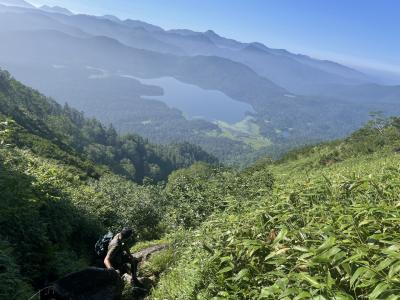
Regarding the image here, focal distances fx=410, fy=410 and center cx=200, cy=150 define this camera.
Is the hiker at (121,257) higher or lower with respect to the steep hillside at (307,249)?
lower

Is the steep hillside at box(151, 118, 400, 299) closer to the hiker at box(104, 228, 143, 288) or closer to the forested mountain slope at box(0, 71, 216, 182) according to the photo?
the hiker at box(104, 228, 143, 288)

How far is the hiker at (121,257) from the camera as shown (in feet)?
29.1

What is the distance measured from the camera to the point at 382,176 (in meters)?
6.08

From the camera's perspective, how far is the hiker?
8.87 metres

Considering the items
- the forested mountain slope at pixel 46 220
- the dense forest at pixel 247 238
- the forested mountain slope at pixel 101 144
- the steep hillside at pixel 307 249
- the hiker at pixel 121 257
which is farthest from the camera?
the forested mountain slope at pixel 101 144

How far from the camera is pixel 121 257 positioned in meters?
9.22

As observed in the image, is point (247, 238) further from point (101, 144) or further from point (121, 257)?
point (101, 144)

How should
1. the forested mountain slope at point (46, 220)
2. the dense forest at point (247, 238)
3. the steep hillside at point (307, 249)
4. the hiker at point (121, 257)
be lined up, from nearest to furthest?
the steep hillside at point (307, 249), the dense forest at point (247, 238), the forested mountain slope at point (46, 220), the hiker at point (121, 257)

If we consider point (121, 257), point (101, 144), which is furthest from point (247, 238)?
point (101, 144)

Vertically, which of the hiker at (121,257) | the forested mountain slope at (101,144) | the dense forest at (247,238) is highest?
the dense forest at (247,238)

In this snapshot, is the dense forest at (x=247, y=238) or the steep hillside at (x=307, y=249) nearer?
the steep hillside at (x=307, y=249)

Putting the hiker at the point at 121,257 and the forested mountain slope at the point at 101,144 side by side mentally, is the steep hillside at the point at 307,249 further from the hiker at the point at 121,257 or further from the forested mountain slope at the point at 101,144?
the forested mountain slope at the point at 101,144

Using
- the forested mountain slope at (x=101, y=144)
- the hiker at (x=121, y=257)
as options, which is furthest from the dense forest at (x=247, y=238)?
the forested mountain slope at (x=101, y=144)

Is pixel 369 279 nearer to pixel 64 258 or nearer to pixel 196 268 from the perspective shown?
pixel 196 268
